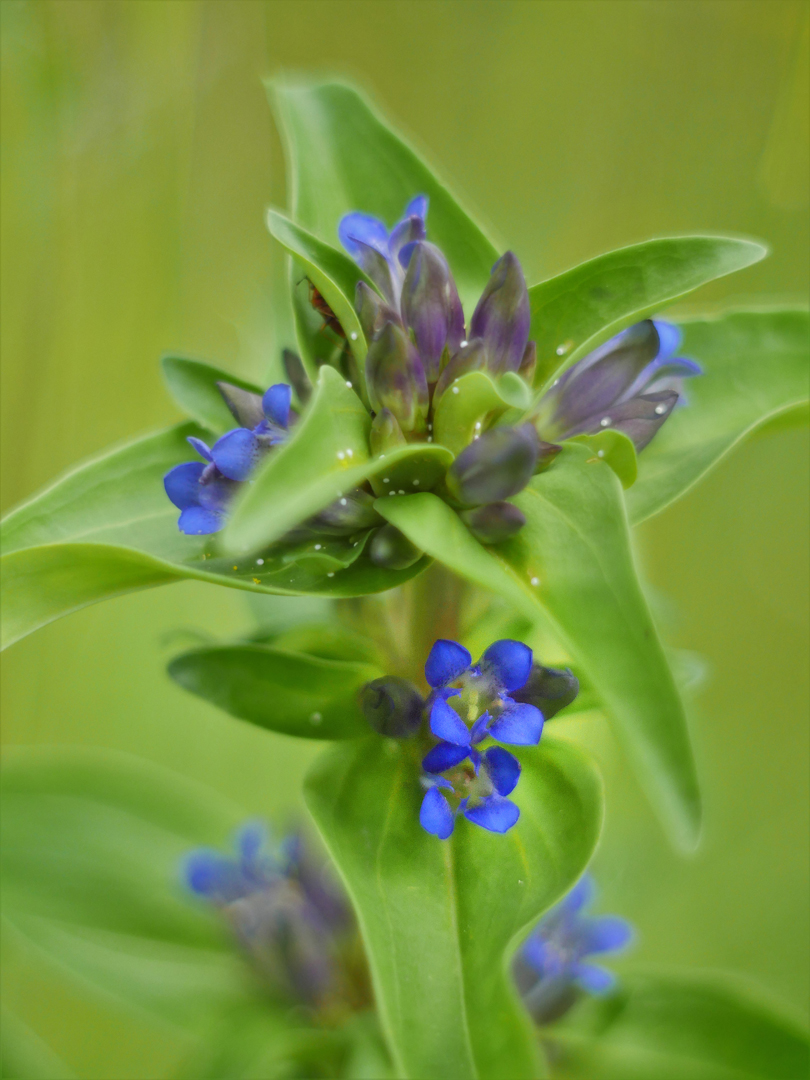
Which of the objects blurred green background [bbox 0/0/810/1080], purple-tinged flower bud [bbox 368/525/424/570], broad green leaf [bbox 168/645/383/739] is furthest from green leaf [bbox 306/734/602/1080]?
blurred green background [bbox 0/0/810/1080]

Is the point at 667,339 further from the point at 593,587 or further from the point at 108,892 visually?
the point at 108,892

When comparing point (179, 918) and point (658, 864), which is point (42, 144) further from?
point (658, 864)

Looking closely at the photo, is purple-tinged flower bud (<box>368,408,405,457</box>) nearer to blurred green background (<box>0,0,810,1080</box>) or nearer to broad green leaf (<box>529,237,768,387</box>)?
broad green leaf (<box>529,237,768,387</box>)

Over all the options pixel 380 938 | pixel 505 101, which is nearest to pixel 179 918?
pixel 380 938

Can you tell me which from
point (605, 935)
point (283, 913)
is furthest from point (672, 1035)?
point (283, 913)

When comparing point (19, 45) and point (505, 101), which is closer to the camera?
point (19, 45)

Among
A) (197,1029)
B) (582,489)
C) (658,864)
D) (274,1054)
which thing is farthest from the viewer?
(658,864)
